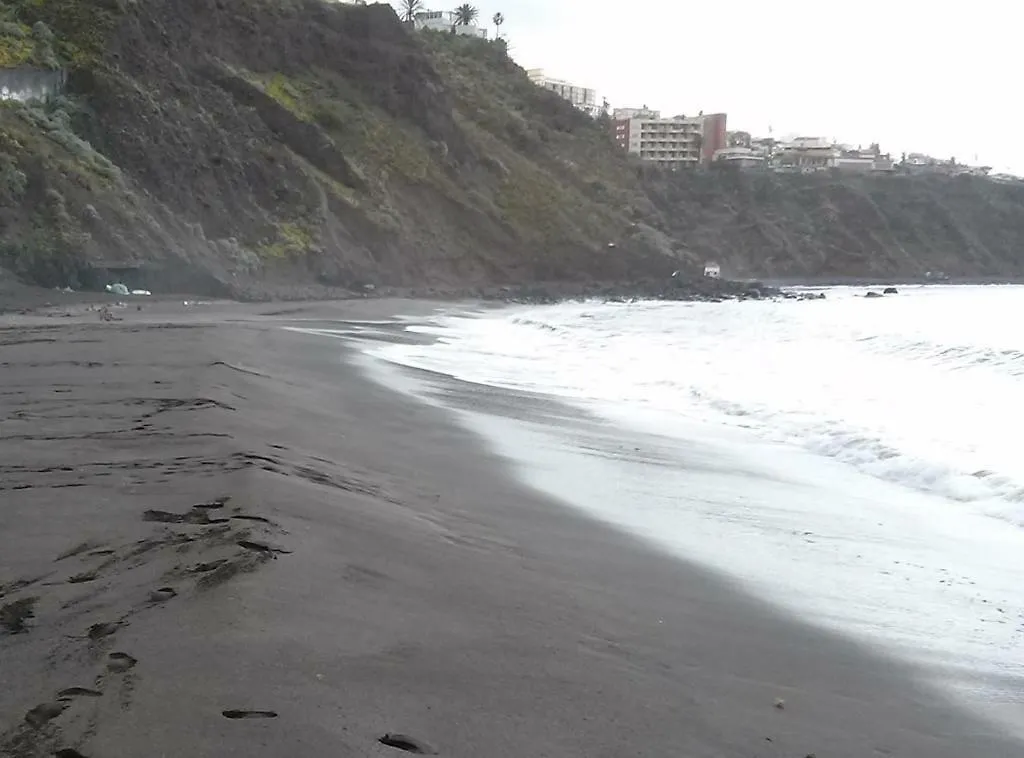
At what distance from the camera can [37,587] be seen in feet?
9.28

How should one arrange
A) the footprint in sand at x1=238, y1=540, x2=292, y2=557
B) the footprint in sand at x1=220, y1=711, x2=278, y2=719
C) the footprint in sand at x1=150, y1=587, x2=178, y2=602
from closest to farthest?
the footprint in sand at x1=220, y1=711, x2=278, y2=719 < the footprint in sand at x1=150, y1=587, x2=178, y2=602 < the footprint in sand at x1=238, y1=540, x2=292, y2=557

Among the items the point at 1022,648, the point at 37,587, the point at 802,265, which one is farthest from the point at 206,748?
the point at 802,265

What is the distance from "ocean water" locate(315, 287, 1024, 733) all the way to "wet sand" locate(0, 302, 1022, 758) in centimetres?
39

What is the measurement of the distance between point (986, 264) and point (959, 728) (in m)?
96.4

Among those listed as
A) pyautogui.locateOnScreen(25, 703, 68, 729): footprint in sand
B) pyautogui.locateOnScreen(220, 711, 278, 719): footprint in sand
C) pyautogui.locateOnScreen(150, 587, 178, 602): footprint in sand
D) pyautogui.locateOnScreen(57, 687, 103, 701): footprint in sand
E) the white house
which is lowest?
pyautogui.locateOnScreen(220, 711, 278, 719): footprint in sand

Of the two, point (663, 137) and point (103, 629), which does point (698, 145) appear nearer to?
point (663, 137)

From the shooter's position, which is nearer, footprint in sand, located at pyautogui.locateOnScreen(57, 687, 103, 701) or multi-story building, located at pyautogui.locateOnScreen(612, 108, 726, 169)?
footprint in sand, located at pyautogui.locateOnScreen(57, 687, 103, 701)

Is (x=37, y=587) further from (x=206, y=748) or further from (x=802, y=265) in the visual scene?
(x=802, y=265)

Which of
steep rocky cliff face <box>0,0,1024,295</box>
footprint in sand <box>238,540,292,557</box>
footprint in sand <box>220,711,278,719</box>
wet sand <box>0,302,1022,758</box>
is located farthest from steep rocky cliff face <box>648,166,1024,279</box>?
footprint in sand <box>220,711,278,719</box>

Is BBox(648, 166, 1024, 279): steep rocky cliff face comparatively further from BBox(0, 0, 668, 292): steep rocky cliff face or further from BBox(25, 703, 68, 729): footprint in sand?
BBox(25, 703, 68, 729): footprint in sand

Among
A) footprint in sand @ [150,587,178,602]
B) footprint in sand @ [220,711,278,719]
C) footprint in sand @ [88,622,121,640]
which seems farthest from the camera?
footprint in sand @ [150,587,178,602]

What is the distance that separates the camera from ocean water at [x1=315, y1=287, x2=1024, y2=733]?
157 inches

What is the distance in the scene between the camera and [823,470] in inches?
291

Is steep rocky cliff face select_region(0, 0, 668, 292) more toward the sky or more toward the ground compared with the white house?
more toward the ground
